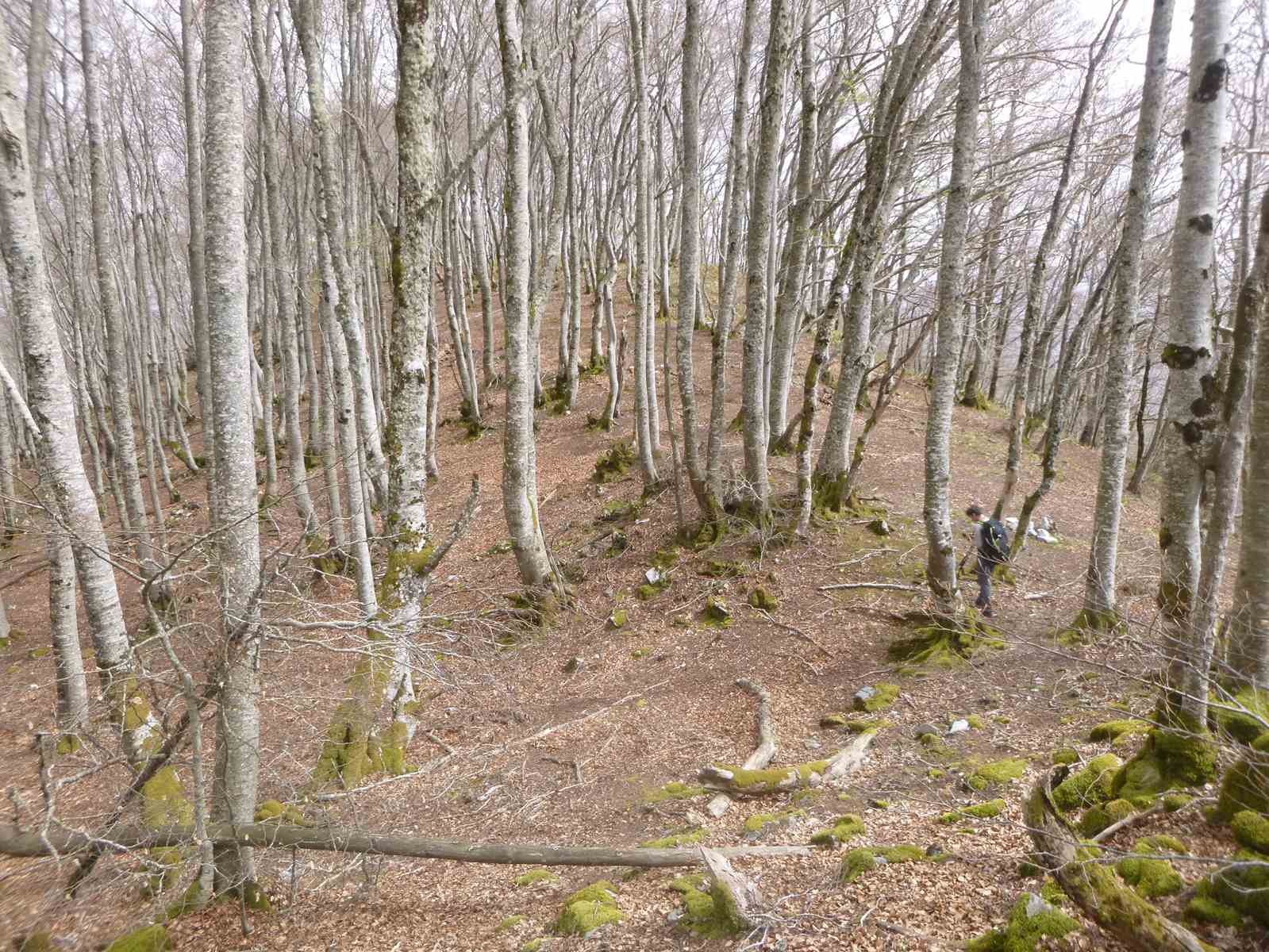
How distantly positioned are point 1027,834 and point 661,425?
12.6 metres

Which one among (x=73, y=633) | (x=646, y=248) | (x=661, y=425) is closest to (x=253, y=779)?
(x=73, y=633)

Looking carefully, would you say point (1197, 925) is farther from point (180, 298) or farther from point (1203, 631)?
point (180, 298)

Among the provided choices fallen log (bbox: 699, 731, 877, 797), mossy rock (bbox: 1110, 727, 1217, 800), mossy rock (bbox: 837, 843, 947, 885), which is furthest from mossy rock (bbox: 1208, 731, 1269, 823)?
fallen log (bbox: 699, 731, 877, 797)

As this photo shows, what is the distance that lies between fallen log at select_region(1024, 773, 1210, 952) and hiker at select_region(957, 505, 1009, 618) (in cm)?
509

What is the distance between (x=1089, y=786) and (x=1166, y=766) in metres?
0.46

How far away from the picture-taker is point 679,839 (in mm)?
4590

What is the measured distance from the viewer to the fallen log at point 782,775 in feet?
17.2

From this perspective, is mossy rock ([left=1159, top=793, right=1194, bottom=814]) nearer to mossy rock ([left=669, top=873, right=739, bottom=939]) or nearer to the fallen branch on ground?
mossy rock ([left=669, top=873, right=739, bottom=939])

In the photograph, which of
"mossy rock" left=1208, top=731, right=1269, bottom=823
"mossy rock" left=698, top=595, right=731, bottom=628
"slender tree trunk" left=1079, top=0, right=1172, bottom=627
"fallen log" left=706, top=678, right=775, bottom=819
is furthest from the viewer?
"mossy rock" left=698, top=595, right=731, bottom=628

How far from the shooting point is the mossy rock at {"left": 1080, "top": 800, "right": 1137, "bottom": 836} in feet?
11.1

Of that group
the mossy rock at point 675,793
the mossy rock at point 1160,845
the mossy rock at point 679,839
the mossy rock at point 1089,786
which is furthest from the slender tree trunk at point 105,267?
the mossy rock at point 1160,845

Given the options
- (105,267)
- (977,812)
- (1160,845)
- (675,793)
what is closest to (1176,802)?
(1160,845)

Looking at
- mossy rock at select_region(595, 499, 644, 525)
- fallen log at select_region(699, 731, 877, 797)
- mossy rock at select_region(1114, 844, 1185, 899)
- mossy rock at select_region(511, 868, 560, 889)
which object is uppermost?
mossy rock at select_region(1114, 844, 1185, 899)

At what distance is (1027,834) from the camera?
3.55 m
